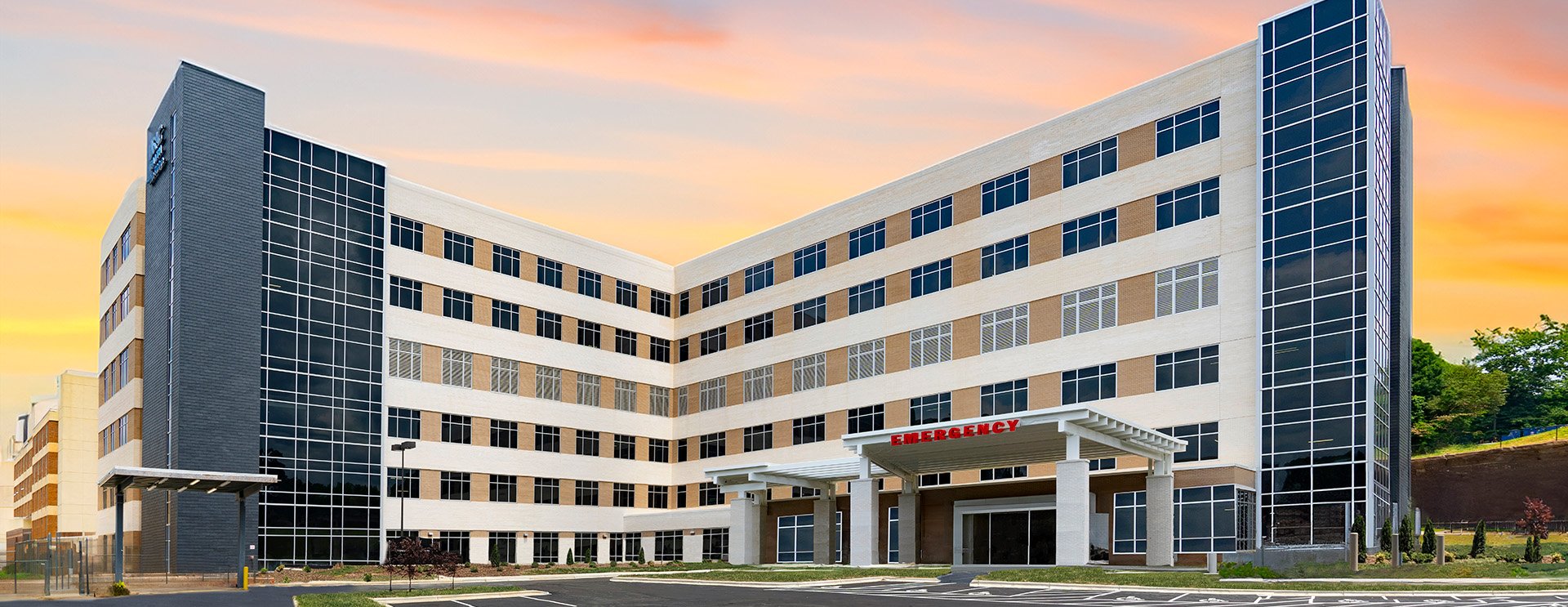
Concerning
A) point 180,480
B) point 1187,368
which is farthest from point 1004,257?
point 180,480

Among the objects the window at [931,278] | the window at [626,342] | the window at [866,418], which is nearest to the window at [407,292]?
the window at [626,342]

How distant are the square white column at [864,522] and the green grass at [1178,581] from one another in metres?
10.4

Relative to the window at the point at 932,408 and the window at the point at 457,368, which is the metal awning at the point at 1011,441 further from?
the window at the point at 457,368

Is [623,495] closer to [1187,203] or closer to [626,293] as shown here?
[626,293]

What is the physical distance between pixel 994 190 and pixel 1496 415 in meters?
63.3

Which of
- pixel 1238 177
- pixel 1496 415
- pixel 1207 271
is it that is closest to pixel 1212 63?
pixel 1238 177

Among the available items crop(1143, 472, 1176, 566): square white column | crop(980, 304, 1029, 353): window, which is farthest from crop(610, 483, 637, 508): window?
crop(1143, 472, 1176, 566): square white column

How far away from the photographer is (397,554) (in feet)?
135

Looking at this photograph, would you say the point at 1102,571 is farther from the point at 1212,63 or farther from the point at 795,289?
the point at 795,289

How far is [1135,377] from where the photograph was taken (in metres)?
Answer: 54.8

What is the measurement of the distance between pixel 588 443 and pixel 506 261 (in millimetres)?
12478

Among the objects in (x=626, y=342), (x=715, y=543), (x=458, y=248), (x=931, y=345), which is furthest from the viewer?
(x=626, y=342)

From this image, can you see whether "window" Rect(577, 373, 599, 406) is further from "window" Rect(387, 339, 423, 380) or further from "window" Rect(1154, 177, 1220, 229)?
"window" Rect(1154, 177, 1220, 229)

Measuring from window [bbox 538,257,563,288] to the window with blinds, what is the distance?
15.9m
